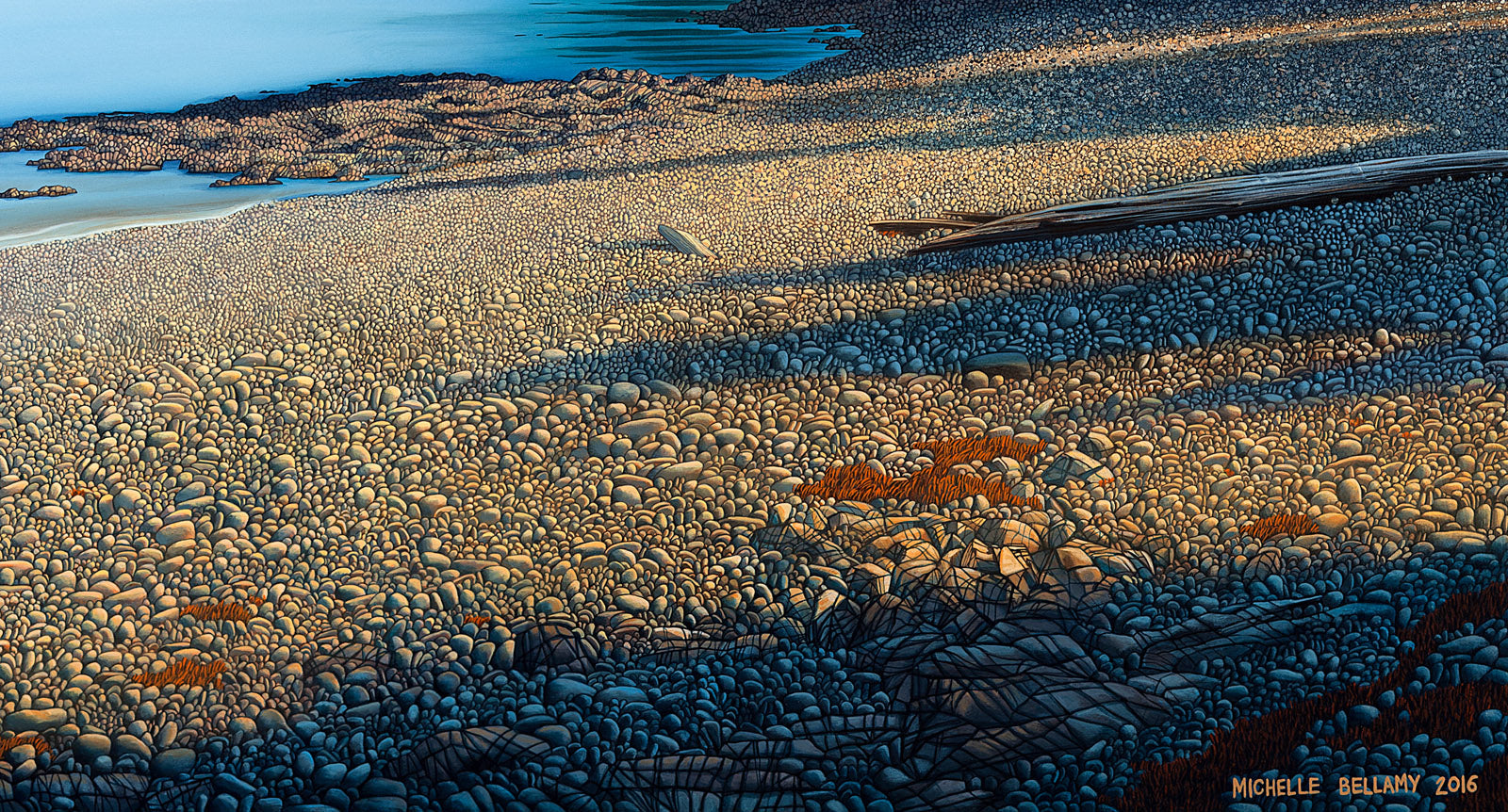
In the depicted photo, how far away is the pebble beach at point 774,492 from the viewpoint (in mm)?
1736

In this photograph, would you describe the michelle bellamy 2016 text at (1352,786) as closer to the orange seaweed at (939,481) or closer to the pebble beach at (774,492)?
the pebble beach at (774,492)

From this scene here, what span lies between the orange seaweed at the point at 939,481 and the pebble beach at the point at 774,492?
0.01 meters

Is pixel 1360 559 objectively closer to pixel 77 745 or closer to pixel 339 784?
pixel 339 784

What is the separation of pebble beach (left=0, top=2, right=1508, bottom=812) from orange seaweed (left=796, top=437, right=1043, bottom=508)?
1 centimetres

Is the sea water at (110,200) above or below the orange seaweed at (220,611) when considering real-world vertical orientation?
above

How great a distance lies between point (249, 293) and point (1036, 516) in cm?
283

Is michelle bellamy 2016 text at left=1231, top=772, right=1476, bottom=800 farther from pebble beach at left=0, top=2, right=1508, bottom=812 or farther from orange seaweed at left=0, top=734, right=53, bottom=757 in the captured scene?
orange seaweed at left=0, top=734, right=53, bottom=757

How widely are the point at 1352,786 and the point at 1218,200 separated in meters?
2.36

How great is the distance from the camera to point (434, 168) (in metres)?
4.52

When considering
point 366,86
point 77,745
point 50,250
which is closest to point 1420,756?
point 77,745

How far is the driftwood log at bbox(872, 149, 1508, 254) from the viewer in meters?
3.25

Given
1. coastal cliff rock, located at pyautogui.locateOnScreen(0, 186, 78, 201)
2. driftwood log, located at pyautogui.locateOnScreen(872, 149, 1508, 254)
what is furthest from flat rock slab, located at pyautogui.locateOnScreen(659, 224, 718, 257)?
coastal cliff rock, located at pyautogui.locateOnScreen(0, 186, 78, 201)

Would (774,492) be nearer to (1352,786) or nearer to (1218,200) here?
(1352,786)

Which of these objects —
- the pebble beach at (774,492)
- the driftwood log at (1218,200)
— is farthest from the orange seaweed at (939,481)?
the driftwood log at (1218,200)
